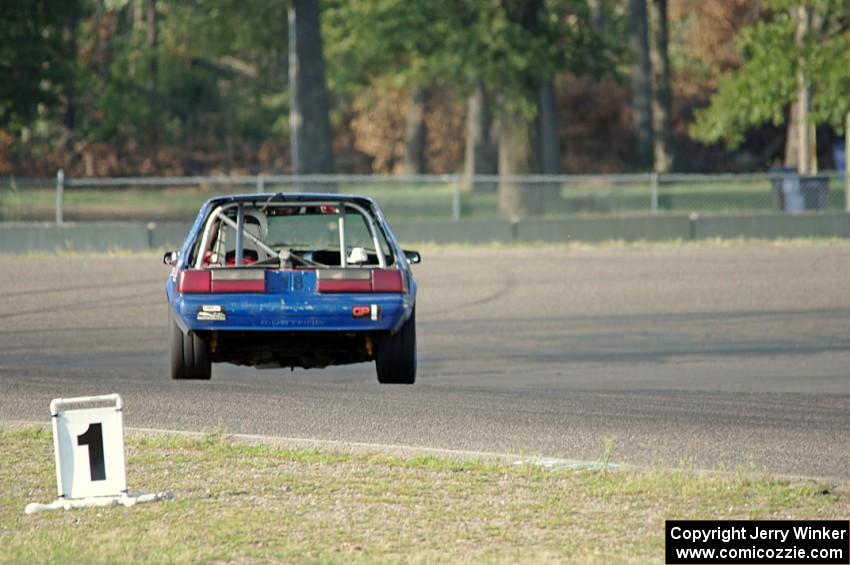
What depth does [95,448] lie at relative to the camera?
976 cm

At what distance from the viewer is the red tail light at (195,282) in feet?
37.8

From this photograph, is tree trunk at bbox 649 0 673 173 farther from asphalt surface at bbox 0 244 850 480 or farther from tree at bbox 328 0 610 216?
asphalt surface at bbox 0 244 850 480

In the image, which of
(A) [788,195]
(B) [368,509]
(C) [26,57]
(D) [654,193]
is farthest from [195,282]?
(C) [26,57]

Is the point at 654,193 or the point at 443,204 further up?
the point at 654,193

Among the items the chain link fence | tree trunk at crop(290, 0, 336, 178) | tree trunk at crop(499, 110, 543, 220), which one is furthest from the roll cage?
tree trunk at crop(499, 110, 543, 220)

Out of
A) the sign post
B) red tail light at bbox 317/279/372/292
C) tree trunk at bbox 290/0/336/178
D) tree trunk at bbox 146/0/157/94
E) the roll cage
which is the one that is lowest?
the sign post

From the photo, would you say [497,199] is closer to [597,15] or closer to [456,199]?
[456,199]

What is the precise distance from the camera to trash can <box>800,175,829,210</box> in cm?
3412

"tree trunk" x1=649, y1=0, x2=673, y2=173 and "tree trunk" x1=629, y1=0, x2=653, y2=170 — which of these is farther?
"tree trunk" x1=629, y1=0, x2=653, y2=170

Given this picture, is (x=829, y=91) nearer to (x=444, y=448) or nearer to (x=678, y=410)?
(x=678, y=410)

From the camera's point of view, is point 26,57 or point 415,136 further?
point 415,136

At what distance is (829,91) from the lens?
34750 mm

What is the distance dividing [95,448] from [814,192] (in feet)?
85.6

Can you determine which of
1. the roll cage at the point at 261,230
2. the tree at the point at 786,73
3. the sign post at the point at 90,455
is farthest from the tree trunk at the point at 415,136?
the sign post at the point at 90,455
